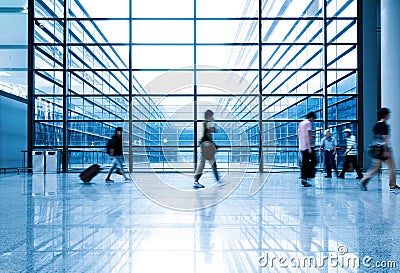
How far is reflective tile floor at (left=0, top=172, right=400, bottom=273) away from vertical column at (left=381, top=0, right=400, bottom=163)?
5.96 meters

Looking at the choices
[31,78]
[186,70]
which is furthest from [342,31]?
[31,78]

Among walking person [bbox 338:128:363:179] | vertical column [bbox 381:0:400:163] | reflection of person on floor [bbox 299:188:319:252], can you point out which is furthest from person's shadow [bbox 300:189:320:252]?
vertical column [bbox 381:0:400:163]

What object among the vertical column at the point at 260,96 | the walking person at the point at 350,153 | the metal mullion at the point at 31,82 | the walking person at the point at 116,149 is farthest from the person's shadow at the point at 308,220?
the metal mullion at the point at 31,82

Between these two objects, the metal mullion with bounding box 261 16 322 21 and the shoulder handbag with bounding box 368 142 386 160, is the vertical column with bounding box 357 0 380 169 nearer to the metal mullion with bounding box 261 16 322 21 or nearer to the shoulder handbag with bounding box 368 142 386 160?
the metal mullion with bounding box 261 16 322 21

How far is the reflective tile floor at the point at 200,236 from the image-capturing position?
2830 mm

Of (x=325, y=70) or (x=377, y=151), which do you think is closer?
(x=377, y=151)

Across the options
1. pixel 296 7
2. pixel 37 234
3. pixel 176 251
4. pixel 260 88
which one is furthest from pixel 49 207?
pixel 296 7

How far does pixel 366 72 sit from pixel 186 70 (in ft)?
23.3

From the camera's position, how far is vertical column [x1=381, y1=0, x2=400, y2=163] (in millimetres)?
11367

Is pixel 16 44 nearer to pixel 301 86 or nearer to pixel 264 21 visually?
pixel 264 21

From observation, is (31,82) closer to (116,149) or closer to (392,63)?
(116,149)

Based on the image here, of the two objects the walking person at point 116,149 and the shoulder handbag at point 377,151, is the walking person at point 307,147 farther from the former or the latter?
the walking person at point 116,149

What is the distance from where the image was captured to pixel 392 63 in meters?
11.6

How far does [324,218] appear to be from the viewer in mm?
4664
